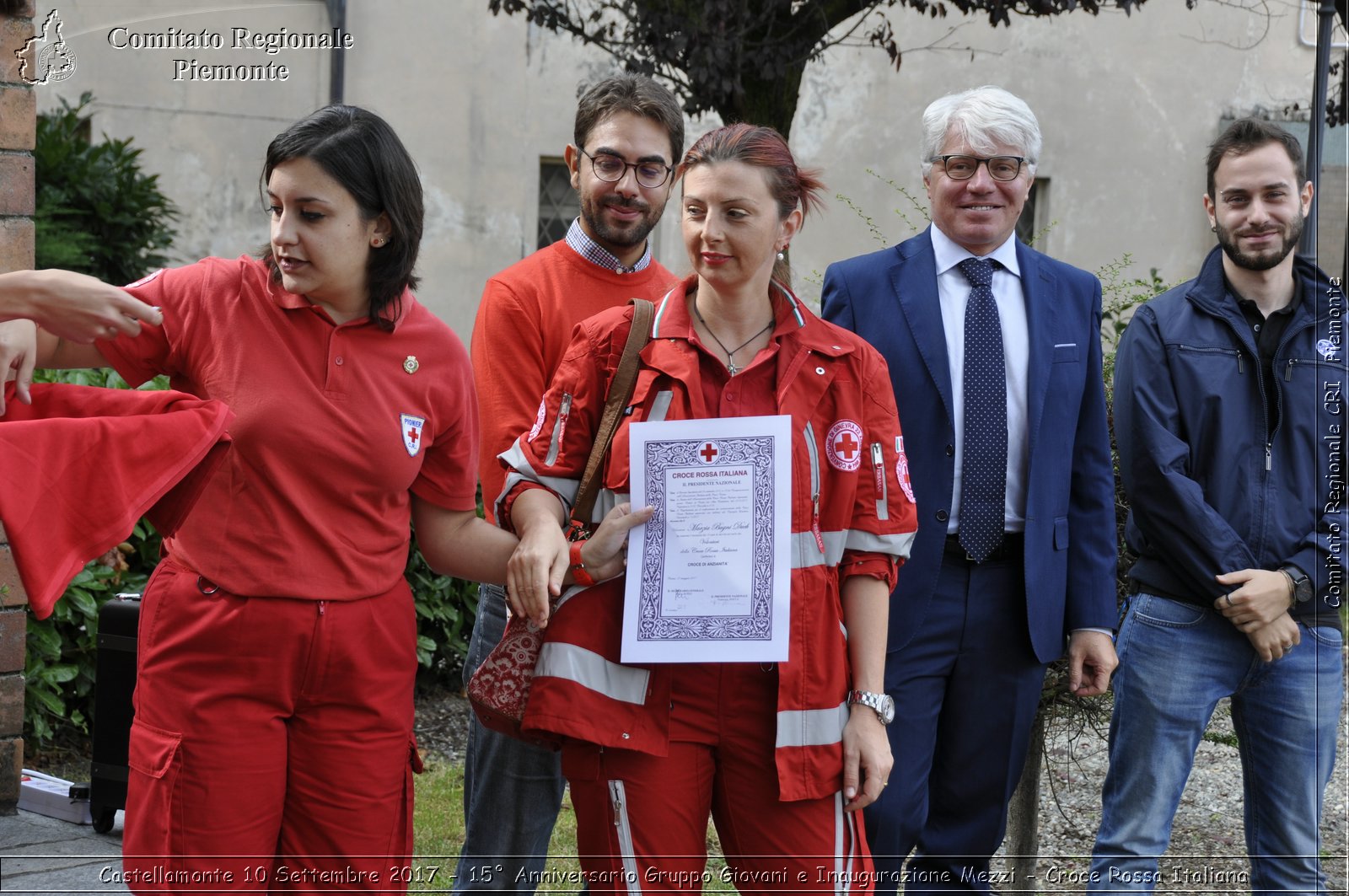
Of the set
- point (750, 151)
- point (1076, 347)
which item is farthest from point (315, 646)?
point (1076, 347)

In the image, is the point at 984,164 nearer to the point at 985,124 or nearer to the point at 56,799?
the point at 985,124

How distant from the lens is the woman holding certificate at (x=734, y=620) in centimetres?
275

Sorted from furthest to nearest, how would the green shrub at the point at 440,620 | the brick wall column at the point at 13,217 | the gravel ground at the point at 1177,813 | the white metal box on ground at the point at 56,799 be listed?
the green shrub at the point at 440,620
the gravel ground at the point at 1177,813
the white metal box on ground at the point at 56,799
the brick wall column at the point at 13,217

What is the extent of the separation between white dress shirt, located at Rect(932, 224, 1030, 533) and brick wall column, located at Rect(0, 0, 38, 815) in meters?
3.01

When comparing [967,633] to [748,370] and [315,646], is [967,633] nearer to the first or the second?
[748,370]

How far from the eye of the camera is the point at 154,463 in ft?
8.23

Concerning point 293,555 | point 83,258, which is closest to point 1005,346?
point 293,555

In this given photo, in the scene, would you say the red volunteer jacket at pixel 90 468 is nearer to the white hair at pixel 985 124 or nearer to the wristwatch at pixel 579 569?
the wristwatch at pixel 579 569

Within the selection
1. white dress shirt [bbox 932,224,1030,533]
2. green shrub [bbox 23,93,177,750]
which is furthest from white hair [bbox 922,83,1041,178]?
green shrub [bbox 23,93,177,750]

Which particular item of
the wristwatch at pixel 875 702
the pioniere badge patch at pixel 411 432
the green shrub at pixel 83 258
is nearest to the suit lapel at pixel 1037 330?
the wristwatch at pixel 875 702

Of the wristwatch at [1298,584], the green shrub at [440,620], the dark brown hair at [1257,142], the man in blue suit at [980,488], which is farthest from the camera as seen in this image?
the green shrub at [440,620]

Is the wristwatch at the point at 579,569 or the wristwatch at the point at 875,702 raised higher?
the wristwatch at the point at 579,569

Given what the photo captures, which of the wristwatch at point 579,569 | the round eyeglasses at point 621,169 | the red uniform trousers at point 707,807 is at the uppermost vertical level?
the round eyeglasses at point 621,169

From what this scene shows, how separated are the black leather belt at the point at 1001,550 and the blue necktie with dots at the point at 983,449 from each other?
0.7 inches
